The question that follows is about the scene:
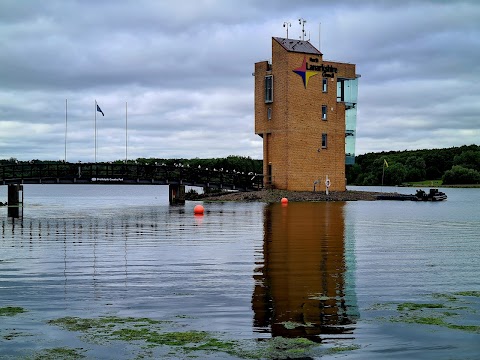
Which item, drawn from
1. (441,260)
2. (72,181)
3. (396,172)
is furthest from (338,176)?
(396,172)

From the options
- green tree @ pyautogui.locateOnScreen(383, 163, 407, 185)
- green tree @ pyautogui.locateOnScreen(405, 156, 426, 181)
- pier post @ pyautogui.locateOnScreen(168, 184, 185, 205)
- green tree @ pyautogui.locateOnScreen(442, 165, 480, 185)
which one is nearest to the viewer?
pier post @ pyautogui.locateOnScreen(168, 184, 185, 205)

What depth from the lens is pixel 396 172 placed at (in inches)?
7239

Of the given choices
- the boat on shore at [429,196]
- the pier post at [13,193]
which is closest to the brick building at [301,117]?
the boat on shore at [429,196]

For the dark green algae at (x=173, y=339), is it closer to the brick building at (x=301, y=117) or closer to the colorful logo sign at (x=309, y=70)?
the brick building at (x=301, y=117)

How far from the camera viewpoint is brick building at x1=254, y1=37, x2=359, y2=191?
77.3 metres

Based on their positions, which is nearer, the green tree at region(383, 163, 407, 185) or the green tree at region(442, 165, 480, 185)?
the green tree at region(442, 165, 480, 185)

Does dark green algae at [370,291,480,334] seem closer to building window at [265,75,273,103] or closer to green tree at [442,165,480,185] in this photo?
building window at [265,75,273,103]

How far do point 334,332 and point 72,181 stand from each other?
57.8 meters

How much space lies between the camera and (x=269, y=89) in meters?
79.2

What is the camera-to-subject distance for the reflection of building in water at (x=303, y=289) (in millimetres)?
12273

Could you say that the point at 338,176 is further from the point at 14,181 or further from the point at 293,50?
the point at 14,181

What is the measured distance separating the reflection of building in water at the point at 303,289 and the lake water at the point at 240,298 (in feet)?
0.12

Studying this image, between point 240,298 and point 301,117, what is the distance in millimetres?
64566

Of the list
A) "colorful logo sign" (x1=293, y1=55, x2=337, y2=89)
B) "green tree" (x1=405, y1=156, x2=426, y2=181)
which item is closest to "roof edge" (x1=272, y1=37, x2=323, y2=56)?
"colorful logo sign" (x1=293, y1=55, x2=337, y2=89)
